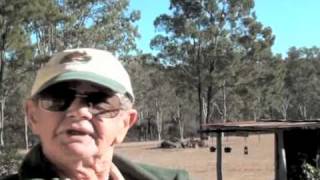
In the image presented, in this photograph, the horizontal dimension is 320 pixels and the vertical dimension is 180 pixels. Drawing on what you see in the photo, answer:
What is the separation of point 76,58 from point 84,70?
0.04 metres

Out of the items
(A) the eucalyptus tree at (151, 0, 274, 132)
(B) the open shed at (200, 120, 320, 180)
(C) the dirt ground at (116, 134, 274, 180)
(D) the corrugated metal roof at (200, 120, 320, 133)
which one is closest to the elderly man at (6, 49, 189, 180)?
(D) the corrugated metal roof at (200, 120, 320, 133)

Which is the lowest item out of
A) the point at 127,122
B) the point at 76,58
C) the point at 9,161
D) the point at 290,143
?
the point at 9,161

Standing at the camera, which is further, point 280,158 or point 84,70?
point 280,158

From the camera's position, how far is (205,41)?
1992 inches

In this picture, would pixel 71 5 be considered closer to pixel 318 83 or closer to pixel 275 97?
pixel 275 97

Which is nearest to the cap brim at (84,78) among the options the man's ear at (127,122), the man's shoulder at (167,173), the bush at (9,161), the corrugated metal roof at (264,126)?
the man's ear at (127,122)

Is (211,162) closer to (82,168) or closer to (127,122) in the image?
(127,122)

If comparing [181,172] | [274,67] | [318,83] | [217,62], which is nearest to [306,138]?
[181,172]

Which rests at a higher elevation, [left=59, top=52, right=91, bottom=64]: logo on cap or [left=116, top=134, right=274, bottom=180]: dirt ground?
[left=59, top=52, right=91, bottom=64]: logo on cap

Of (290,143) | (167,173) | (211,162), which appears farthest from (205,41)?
(167,173)

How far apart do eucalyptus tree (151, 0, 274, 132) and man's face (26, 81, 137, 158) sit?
48293 millimetres

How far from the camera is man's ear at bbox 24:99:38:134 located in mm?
1325

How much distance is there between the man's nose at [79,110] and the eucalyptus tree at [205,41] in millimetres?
48333

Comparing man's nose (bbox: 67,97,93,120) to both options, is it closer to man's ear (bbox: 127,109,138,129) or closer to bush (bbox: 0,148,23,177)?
man's ear (bbox: 127,109,138,129)
